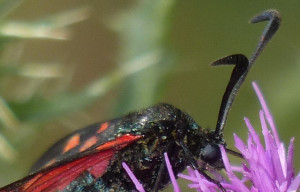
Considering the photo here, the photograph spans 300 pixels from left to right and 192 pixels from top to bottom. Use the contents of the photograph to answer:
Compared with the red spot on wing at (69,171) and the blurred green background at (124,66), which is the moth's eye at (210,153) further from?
the blurred green background at (124,66)

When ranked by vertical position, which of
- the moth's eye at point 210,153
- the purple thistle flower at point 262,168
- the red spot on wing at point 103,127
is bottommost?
the purple thistle flower at point 262,168

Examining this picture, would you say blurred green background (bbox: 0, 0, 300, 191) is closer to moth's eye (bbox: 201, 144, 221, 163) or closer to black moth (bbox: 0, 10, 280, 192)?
black moth (bbox: 0, 10, 280, 192)

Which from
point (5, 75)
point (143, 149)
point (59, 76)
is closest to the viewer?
point (143, 149)

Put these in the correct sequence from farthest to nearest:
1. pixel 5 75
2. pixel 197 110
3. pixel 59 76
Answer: pixel 197 110, pixel 59 76, pixel 5 75

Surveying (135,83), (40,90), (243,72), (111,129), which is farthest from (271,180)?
(40,90)

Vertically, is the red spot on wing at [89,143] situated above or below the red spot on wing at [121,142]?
above

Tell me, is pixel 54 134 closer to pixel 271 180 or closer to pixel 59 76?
pixel 59 76

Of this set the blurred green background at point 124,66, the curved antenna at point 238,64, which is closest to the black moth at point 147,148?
the curved antenna at point 238,64
